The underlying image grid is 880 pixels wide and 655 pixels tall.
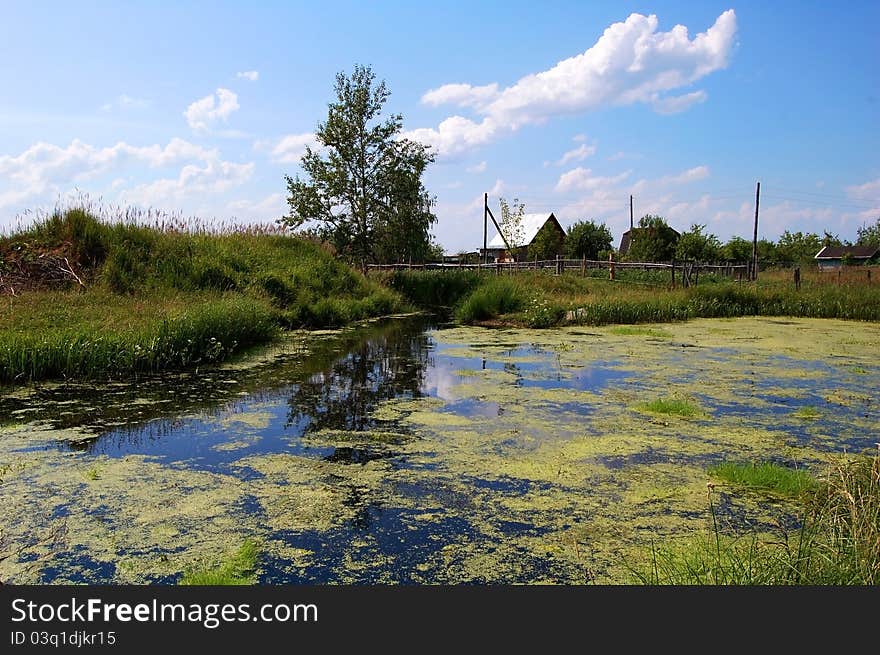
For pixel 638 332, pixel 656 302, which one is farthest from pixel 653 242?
pixel 638 332

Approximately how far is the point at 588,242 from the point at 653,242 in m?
4.76

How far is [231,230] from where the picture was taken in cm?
1622

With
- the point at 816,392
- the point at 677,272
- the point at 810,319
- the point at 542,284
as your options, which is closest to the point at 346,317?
the point at 542,284

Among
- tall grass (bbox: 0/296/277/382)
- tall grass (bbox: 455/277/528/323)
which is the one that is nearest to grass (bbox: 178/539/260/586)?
tall grass (bbox: 0/296/277/382)

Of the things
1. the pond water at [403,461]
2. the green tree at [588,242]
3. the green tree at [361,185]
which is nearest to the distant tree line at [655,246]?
the green tree at [588,242]

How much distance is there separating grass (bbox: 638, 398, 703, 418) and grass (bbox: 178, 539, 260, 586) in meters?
4.29

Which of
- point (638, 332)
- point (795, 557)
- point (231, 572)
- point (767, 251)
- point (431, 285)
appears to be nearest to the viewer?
point (795, 557)

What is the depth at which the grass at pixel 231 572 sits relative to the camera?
9.64ft

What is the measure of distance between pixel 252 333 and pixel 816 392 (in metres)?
8.15

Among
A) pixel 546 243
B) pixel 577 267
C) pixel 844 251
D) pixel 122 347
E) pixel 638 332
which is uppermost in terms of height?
pixel 546 243

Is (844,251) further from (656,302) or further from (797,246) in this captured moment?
(656,302)

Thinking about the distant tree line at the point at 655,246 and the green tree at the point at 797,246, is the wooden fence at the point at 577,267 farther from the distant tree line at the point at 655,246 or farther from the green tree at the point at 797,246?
the green tree at the point at 797,246

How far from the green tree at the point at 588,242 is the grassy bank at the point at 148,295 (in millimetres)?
26148

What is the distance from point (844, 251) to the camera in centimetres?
5106
